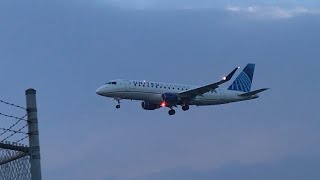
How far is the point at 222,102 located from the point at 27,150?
8083 centimetres

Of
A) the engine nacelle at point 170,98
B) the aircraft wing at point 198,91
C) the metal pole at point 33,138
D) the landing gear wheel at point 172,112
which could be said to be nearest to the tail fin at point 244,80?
the aircraft wing at point 198,91

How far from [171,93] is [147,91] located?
4.85 metres

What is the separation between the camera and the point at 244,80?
478ft

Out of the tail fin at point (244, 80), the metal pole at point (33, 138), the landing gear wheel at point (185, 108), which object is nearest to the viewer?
the metal pole at point (33, 138)

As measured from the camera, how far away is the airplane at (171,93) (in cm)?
11838

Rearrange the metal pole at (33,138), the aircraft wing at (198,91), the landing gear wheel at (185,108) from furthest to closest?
the landing gear wheel at (185,108) → the aircraft wing at (198,91) → the metal pole at (33,138)

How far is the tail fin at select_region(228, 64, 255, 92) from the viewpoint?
14012 centimetres

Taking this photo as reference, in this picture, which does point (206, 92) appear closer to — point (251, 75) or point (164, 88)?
point (164, 88)

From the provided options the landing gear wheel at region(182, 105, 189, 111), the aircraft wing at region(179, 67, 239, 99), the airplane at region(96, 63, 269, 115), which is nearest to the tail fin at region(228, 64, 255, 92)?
the airplane at region(96, 63, 269, 115)

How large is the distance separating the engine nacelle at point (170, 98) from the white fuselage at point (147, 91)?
0.75m

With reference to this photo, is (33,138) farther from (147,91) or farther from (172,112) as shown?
(172,112)

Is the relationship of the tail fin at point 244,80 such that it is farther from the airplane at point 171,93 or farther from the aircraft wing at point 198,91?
the aircraft wing at point 198,91

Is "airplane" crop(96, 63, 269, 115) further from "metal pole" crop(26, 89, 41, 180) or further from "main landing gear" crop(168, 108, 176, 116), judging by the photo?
"metal pole" crop(26, 89, 41, 180)

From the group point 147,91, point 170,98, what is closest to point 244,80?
point 170,98
